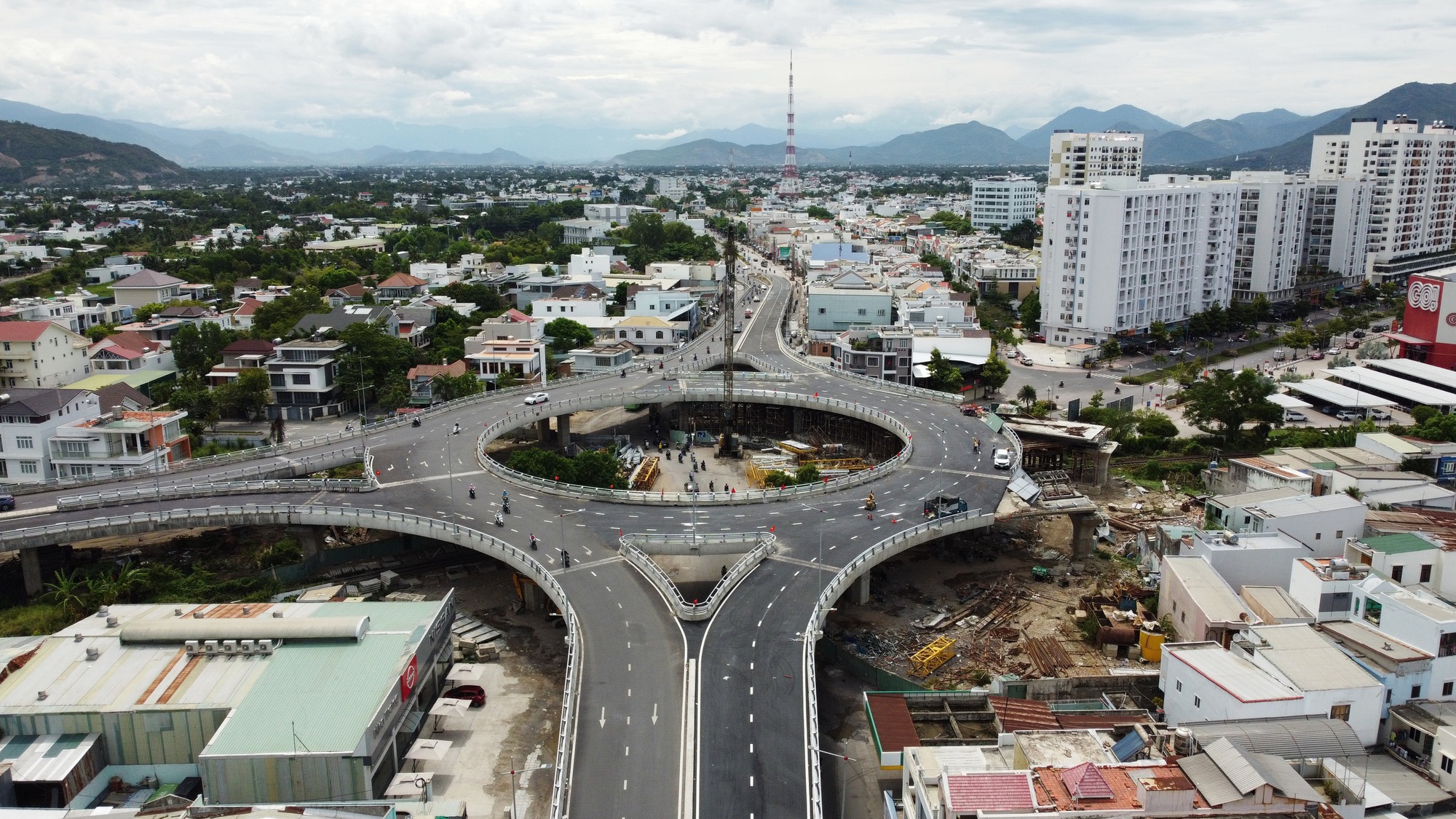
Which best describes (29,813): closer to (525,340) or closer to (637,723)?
(637,723)

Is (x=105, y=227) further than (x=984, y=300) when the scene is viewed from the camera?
Yes

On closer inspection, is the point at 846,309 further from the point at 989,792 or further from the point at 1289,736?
the point at 989,792

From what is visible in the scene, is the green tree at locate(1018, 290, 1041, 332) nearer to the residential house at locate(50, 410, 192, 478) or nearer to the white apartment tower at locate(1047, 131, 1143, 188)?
the white apartment tower at locate(1047, 131, 1143, 188)

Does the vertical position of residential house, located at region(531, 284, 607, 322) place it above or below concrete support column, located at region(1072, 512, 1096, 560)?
above

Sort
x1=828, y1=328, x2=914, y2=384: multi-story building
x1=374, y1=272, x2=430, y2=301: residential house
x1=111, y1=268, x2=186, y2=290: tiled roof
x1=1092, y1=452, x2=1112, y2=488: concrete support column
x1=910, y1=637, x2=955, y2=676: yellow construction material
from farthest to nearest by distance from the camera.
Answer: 1. x1=374, y1=272, x2=430, y2=301: residential house
2. x1=111, y1=268, x2=186, y2=290: tiled roof
3. x1=828, y1=328, x2=914, y2=384: multi-story building
4. x1=1092, y1=452, x2=1112, y2=488: concrete support column
5. x1=910, y1=637, x2=955, y2=676: yellow construction material

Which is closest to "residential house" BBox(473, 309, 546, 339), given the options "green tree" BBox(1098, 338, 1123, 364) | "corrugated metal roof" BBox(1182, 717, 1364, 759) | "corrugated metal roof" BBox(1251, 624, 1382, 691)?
"green tree" BBox(1098, 338, 1123, 364)

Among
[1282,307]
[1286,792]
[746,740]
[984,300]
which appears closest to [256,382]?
[746,740]
